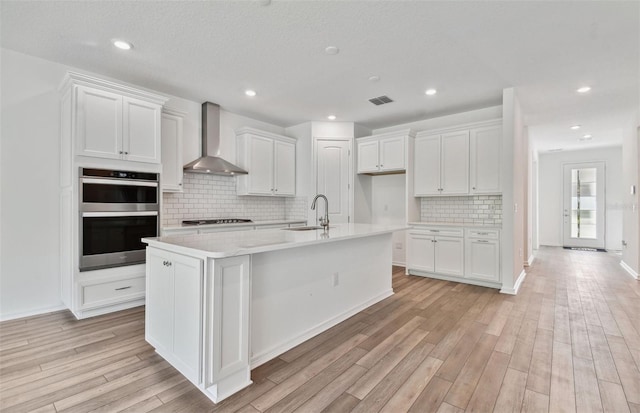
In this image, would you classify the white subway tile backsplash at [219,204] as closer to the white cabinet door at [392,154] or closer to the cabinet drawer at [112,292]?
the cabinet drawer at [112,292]

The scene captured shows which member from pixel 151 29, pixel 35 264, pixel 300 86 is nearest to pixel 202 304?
pixel 151 29

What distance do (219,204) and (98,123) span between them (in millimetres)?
2079

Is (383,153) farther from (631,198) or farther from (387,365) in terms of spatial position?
(631,198)

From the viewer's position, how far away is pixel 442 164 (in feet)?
16.2

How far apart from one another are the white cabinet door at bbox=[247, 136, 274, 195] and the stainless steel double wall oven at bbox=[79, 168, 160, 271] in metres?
1.69

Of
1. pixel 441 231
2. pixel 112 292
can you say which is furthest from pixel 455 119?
pixel 112 292

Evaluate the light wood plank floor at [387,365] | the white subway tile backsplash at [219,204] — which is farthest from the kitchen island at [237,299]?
the white subway tile backsplash at [219,204]

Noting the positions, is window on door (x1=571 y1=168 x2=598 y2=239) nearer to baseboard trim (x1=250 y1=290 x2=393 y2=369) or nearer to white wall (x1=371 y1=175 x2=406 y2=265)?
white wall (x1=371 y1=175 x2=406 y2=265)

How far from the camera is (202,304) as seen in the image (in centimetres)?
179

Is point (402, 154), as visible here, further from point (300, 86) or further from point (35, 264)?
point (35, 264)

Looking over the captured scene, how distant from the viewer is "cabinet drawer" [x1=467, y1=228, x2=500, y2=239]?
166 inches

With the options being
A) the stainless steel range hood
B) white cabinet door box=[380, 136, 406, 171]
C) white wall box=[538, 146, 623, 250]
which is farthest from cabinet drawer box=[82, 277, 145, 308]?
white wall box=[538, 146, 623, 250]

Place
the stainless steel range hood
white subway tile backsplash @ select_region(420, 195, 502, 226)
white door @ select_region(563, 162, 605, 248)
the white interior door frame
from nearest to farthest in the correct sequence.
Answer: the stainless steel range hood
white subway tile backsplash @ select_region(420, 195, 502, 226)
the white interior door frame
white door @ select_region(563, 162, 605, 248)

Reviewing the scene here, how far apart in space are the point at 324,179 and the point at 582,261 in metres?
5.69
